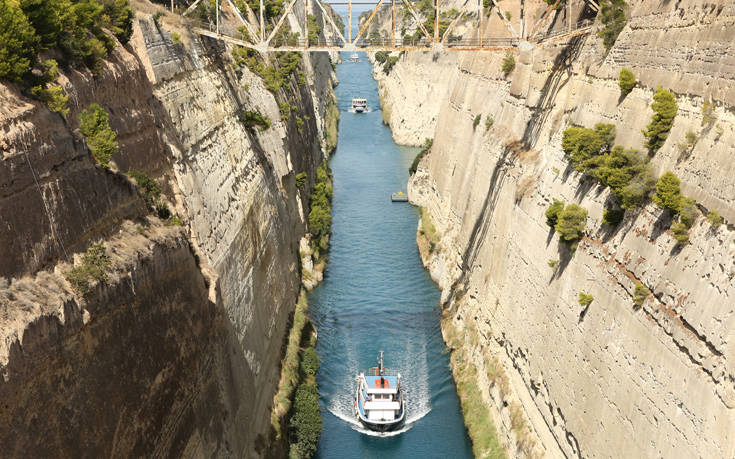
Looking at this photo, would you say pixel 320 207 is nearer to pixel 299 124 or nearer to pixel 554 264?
pixel 299 124

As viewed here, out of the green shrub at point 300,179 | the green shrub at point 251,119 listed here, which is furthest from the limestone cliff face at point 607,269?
the green shrub at point 251,119

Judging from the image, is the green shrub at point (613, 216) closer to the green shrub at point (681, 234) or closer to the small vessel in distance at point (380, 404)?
the green shrub at point (681, 234)

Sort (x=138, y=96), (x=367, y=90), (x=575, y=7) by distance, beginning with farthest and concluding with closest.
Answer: (x=367, y=90), (x=575, y=7), (x=138, y=96)

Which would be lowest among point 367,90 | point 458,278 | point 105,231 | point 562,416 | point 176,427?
point 367,90

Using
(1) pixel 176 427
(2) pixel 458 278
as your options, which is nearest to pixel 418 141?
(2) pixel 458 278

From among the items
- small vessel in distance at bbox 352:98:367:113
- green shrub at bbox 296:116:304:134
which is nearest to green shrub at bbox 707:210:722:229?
green shrub at bbox 296:116:304:134

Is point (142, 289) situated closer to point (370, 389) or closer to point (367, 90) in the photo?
point (370, 389)

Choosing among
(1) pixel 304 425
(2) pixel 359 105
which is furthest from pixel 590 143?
(2) pixel 359 105
